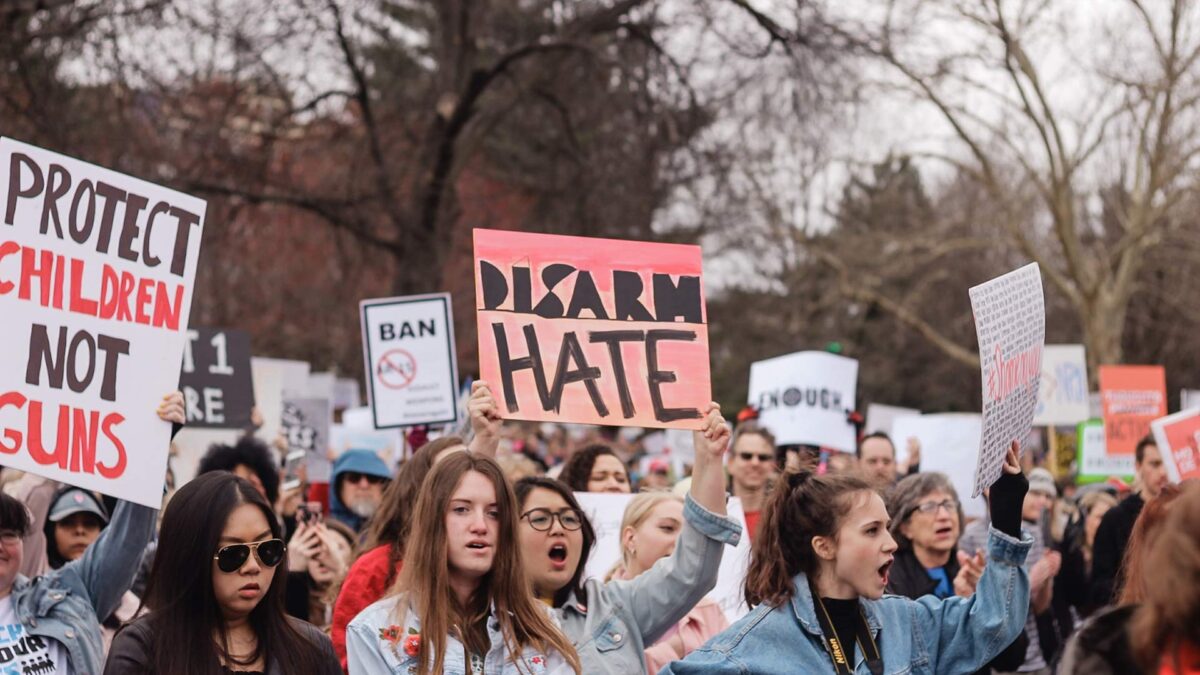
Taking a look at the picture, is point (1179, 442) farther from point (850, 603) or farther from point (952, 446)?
point (952, 446)

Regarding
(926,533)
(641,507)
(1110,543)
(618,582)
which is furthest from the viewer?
(1110,543)

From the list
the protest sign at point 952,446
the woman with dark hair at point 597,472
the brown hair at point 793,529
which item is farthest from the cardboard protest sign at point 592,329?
the protest sign at point 952,446

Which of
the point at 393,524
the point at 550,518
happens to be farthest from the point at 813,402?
the point at 550,518

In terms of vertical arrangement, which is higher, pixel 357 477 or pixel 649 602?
pixel 357 477

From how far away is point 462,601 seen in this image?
3.95 metres

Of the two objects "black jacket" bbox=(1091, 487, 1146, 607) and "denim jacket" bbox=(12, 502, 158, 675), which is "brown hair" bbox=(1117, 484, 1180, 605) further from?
"denim jacket" bbox=(12, 502, 158, 675)

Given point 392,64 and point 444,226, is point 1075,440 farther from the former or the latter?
point 392,64

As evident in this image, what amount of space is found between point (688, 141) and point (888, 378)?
26648mm

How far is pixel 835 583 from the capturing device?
4074 millimetres

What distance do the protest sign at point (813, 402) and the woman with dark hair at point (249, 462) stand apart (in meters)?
3.94

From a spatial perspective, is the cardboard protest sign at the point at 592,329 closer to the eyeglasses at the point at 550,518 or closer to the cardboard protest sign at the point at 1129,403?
the eyeglasses at the point at 550,518

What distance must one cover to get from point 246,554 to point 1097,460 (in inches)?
Answer: 427

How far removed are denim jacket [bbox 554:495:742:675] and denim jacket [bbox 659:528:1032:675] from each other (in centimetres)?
18

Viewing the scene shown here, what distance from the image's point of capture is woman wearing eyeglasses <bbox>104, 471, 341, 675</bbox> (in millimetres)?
3762
